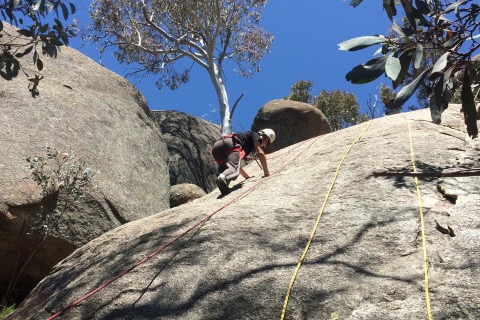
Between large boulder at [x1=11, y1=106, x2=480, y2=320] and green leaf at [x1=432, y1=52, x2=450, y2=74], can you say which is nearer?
green leaf at [x1=432, y1=52, x2=450, y2=74]

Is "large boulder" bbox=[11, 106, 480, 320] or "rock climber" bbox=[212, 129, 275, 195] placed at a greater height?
"rock climber" bbox=[212, 129, 275, 195]

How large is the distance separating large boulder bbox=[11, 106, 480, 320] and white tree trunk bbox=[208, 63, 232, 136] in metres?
10.6

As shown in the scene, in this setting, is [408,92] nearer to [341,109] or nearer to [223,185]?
[223,185]

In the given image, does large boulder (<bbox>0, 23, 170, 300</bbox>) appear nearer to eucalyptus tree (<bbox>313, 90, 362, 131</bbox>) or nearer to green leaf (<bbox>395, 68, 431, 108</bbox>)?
green leaf (<bbox>395, 68, 431, 108</bbox>)

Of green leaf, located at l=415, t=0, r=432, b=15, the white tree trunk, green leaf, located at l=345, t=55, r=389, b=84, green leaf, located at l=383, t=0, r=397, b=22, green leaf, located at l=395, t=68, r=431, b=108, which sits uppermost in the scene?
the white tree trunk

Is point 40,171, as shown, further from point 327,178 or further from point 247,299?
point 247,299

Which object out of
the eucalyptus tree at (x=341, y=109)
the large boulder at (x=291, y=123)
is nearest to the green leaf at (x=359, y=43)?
the large boulder at (x=291, y=123)

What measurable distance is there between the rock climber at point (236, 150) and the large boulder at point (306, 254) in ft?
2.65

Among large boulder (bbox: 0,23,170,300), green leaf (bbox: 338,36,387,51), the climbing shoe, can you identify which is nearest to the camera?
green leaf (bbox: 338,36,387,51)

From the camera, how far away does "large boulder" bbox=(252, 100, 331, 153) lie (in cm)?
1388

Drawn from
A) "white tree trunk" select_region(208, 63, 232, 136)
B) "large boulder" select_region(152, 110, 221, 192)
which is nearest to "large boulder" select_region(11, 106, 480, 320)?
"large boulder" select_region(152, 110, 221, 192)

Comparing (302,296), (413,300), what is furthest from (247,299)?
(413,300)

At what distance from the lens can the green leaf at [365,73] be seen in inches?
89.0

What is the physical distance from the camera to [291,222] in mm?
4922
